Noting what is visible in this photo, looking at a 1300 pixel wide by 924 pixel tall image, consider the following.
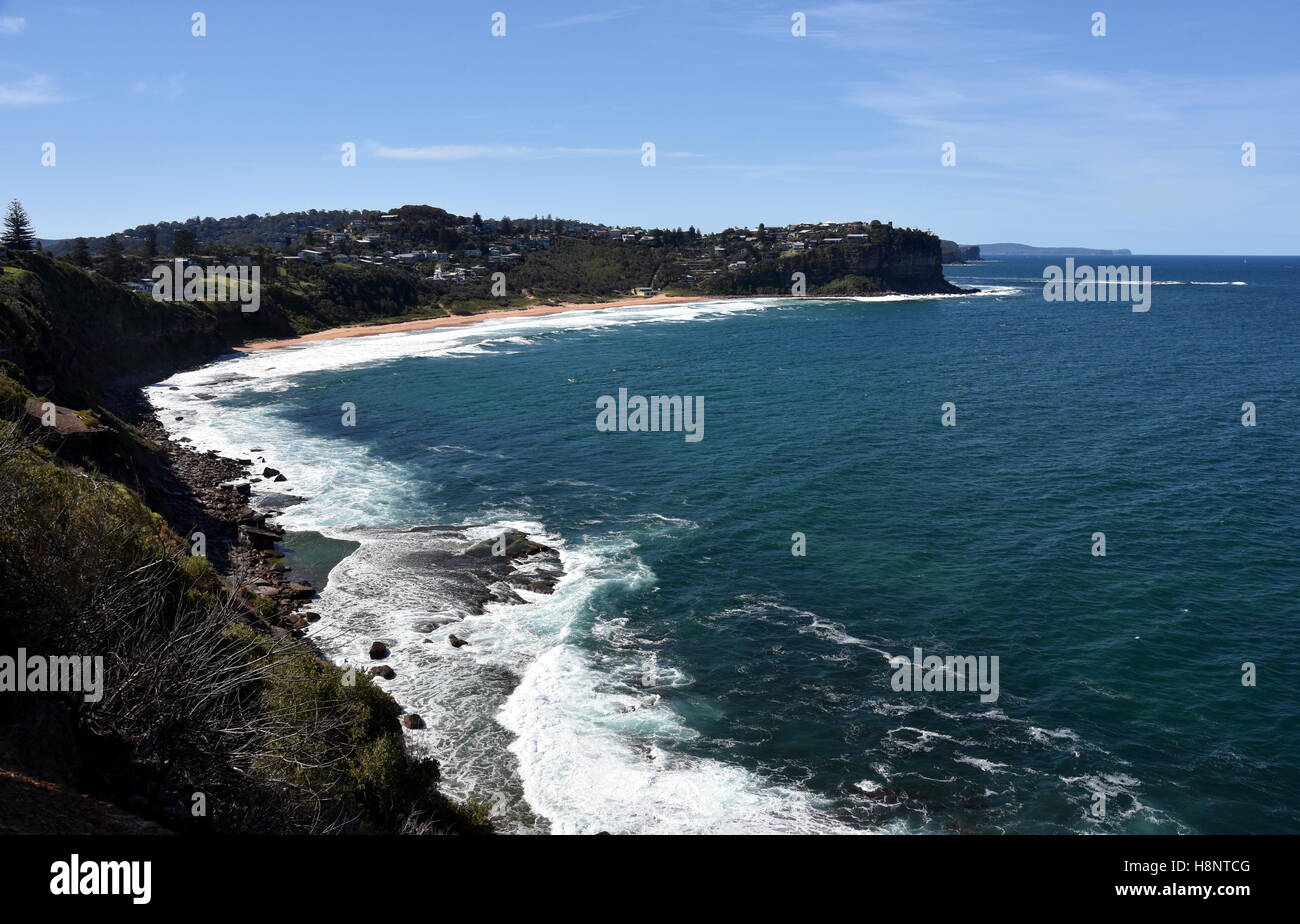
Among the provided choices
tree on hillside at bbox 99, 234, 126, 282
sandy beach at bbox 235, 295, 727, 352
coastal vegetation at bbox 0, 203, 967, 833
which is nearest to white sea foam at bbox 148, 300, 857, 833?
coastal vegetation at bbox 0, 203, 967, 833

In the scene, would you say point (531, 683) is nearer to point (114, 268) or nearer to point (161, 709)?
point (161, 709)

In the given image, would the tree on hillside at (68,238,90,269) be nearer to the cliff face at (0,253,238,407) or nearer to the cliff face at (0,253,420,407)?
the cliff face at (0,253,420,407)

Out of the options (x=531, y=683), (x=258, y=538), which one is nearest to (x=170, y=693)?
(x=531, y=683)
